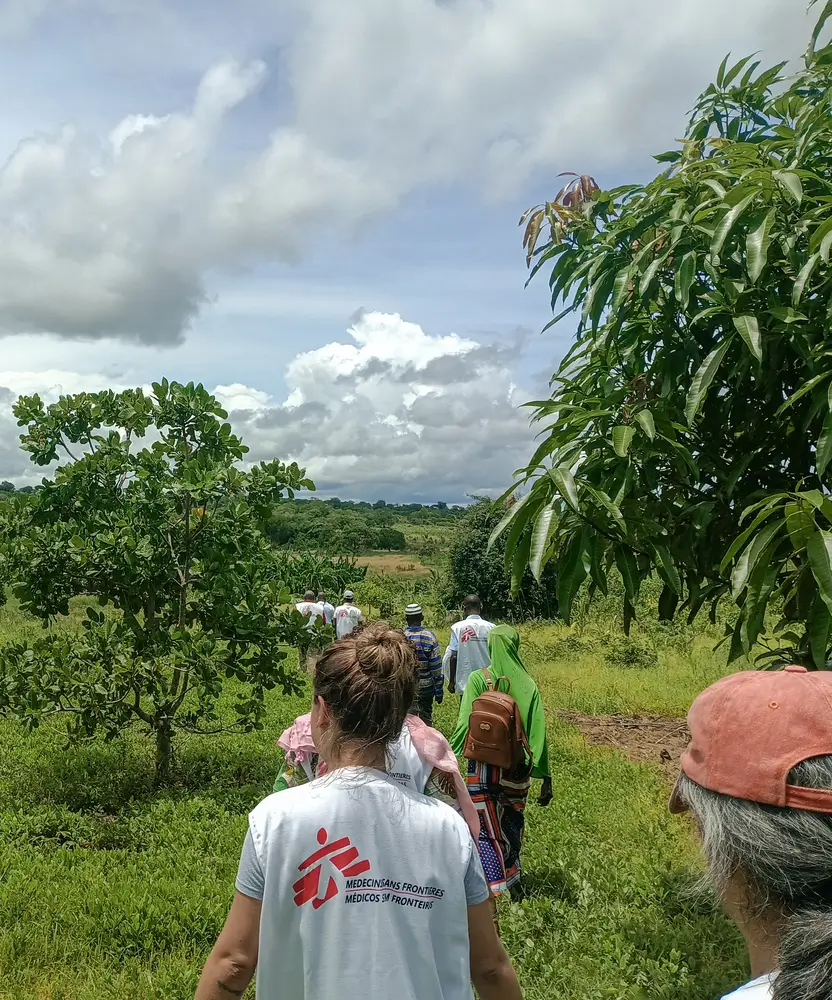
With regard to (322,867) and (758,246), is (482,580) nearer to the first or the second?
(758,246)

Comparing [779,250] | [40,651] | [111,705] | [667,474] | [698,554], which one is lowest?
[111,705]

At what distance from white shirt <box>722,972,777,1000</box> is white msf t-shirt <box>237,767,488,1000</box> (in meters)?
0.86

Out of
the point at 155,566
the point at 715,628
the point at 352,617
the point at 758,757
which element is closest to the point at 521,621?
the point at 715,628

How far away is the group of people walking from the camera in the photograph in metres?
1.22

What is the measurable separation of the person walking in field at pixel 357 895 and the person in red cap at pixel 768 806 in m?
0.75

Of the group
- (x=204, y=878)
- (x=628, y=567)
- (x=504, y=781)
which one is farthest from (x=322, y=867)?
(x=204, y=878)

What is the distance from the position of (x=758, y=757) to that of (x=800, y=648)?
5.49ft

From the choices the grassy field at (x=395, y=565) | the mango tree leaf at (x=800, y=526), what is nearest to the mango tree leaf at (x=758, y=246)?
the mango tree leaf at (x=800, y=526)

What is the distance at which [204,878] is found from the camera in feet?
15.9

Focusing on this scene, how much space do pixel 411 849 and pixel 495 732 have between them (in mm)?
2811

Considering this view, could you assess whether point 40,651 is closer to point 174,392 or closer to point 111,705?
point 111,705

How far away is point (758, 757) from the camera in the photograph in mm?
1250

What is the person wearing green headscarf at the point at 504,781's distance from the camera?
4723 mm

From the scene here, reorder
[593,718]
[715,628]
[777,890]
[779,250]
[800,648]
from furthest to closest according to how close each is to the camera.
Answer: [715,628] → [593,718] → [800,648] → [779,250] → [777,890]
